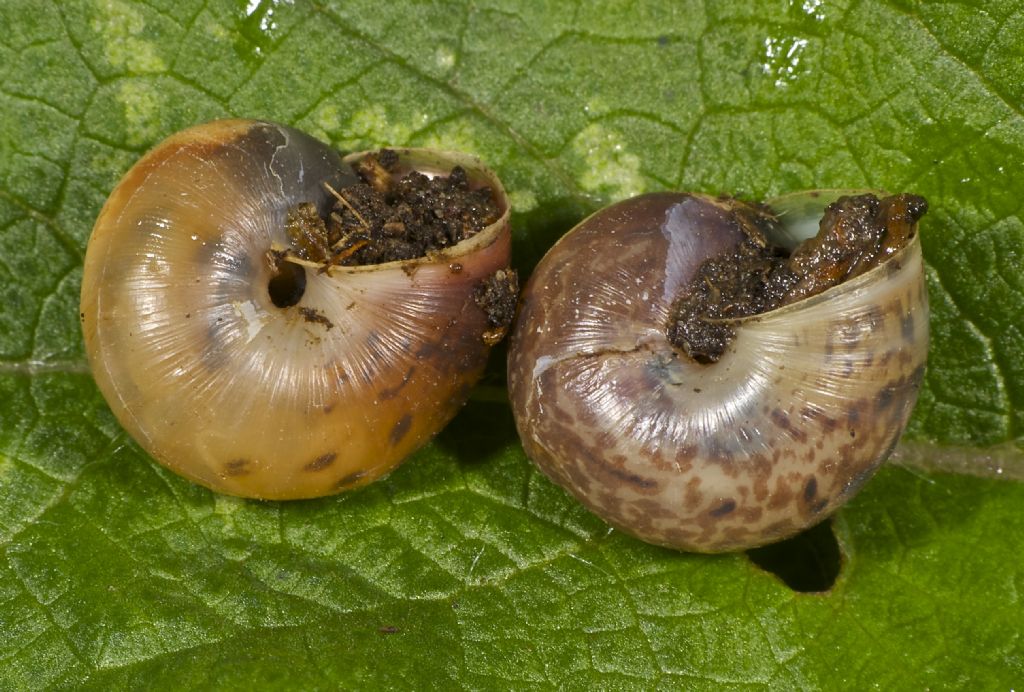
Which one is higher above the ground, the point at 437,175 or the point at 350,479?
the point at 437,175

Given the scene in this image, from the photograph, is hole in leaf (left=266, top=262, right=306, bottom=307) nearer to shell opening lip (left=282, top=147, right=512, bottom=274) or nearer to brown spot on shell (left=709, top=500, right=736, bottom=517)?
shell opening lip (left=282, top=147, right=512, bottom=274)

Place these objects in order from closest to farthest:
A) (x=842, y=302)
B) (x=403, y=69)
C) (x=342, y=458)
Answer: (x=842, y=302), (x=342, y=458), (x=403, y=69)

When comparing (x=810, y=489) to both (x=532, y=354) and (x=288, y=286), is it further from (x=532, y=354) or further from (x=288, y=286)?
(x=288, y=286)

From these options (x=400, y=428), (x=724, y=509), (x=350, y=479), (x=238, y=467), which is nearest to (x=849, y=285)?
(x=724, y=509)

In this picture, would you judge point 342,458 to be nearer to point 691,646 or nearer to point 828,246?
point 691,646

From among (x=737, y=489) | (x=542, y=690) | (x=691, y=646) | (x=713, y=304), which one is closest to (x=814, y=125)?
(x=713, y=304)

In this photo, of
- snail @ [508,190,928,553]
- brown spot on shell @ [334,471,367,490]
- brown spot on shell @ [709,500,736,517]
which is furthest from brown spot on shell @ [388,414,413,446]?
brown spot on shell @ [709,500,736,517]

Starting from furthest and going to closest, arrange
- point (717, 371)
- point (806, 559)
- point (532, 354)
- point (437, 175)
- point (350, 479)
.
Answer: point (806, 559), point (437, 175), point (350, 479), point (532, 354), point (717, 371)
